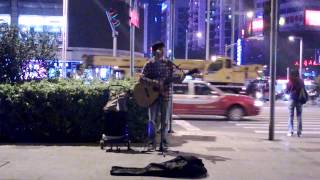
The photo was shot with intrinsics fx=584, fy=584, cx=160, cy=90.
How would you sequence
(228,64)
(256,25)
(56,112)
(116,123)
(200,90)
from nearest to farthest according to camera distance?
(116,123) < (56,112) < (200,90) < (228,64) < (256,25)

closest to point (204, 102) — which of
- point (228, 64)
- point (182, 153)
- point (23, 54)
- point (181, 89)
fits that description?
point (181, 89)

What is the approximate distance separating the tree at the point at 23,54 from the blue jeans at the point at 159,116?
375 centimetres

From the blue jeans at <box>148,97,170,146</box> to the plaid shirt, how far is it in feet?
0.50

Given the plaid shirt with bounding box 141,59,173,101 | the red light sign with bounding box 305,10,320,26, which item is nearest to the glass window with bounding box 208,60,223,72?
the plaid shirt with bounding box 141,59,173,101

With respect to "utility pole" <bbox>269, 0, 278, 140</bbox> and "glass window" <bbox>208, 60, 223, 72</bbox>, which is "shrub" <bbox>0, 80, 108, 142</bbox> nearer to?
"utility pole" <bbox>269, 0, 278, 140</bbox>

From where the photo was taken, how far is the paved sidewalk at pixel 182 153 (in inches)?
338

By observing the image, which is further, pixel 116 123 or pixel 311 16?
pixel 311 16

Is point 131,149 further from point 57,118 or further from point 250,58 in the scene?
A: point 250,58

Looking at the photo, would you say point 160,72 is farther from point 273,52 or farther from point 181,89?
point 181,89

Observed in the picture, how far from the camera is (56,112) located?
11719 millimetres

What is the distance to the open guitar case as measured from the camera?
10.8 meters

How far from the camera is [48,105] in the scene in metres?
11.7

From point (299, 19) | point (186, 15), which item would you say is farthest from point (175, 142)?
point (299, 19)

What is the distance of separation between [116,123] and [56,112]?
1.52 meters
